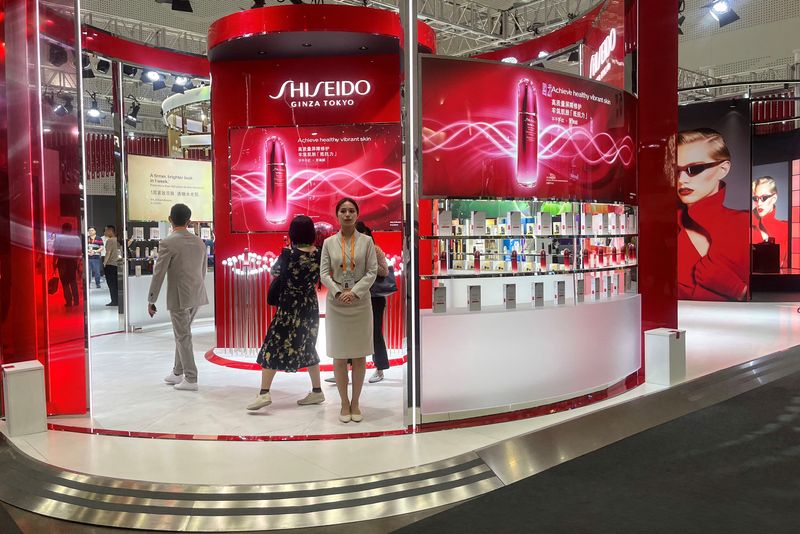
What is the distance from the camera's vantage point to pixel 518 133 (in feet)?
13.6

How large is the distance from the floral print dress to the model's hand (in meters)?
9.24

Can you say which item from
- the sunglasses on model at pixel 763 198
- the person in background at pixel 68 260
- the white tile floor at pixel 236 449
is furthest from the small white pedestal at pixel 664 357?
the sunglasses on model at pixel 763 198

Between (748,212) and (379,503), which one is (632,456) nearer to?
(379,503)

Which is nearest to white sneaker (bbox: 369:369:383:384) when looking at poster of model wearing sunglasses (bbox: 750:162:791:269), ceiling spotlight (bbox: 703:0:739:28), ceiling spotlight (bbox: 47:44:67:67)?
ceiling spotlight (bbox: 47:44:67:67)

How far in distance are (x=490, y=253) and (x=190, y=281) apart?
2377 mm

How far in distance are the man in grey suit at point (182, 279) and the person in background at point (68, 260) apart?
66 cm

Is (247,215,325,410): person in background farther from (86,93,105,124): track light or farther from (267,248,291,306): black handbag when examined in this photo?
(86,93,105,124): track light

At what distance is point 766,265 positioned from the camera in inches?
488

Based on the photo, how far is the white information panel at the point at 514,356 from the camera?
3.78 meters

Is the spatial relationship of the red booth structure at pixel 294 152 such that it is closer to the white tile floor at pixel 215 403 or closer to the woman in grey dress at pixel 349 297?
the white tile floor at pixel 215 403

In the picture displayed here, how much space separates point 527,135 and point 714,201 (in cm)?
828

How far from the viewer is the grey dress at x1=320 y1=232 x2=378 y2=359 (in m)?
3.86

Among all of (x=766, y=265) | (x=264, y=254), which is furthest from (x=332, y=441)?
(x=766, y=265)

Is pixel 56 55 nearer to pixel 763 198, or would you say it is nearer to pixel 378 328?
pixel 378 328
